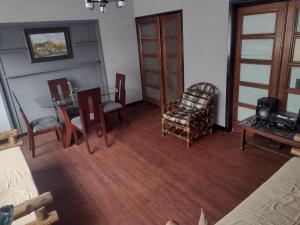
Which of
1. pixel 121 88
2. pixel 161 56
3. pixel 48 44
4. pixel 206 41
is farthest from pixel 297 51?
pixel 48 44

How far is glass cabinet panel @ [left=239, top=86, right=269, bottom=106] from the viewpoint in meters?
3.08

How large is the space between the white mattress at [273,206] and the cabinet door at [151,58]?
3.33 meters

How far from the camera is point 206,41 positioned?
3465 mm

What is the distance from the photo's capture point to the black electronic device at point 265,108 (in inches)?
110

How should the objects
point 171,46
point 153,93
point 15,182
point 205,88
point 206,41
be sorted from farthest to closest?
point 153,93 < point 171,46 < point 205,88 < point 206,41 < point 15,182

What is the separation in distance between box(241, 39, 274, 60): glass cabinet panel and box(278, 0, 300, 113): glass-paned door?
7.8 inches

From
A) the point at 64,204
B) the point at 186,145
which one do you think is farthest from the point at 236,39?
the point at 64,204

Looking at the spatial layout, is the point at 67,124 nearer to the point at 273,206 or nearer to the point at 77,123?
the point at 77,123

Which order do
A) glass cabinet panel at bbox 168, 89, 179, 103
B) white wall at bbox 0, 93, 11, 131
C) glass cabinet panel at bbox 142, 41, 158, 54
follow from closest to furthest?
white wall at bbox 0, 93, 11, 131, glass cabinet panel at bbox 168, 89, 179, 103, glass cabinet panel at bbox 142, 41, 158, 54

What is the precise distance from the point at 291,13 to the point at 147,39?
2803 mm

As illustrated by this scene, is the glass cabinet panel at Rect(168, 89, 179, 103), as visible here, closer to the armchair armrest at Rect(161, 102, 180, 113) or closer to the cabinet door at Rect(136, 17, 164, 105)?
the cabinet door at Rect(136, 17, 164, 105)

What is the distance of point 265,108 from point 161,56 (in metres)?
2.34

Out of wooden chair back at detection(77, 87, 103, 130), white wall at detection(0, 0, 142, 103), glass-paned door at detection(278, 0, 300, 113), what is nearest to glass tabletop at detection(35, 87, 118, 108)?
wooden chair back at detection(77, 87, 103, 130)

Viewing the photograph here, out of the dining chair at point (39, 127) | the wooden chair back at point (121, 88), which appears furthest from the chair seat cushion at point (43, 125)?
the wooden chair back at point (121, 88)
